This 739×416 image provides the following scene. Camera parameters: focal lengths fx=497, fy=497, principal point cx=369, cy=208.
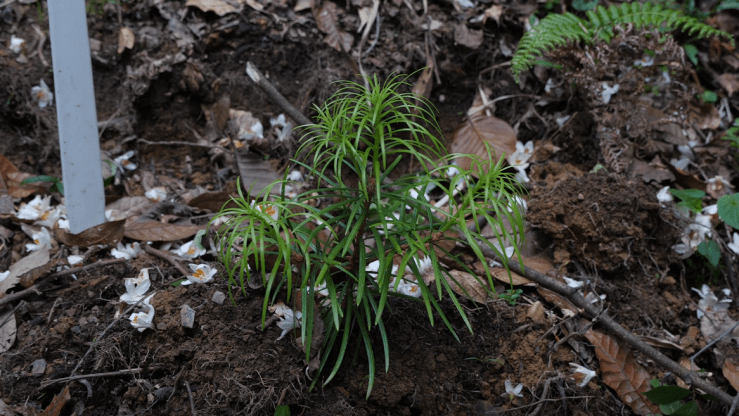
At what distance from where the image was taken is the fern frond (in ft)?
8.70

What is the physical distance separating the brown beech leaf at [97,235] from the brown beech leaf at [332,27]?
1.57 m

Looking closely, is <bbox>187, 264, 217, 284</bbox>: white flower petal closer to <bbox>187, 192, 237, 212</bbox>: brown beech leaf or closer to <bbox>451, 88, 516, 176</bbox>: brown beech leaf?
<bbox>187, 192, 237, 212</bbox>: brown beech leaf

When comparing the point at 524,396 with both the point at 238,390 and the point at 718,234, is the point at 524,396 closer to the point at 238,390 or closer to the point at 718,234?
the point at 238,390

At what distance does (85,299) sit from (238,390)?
30.4 inches

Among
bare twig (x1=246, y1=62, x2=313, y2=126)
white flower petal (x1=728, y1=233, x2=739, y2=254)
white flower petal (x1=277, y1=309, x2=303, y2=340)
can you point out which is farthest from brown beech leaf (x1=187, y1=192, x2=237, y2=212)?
white flower petal (x1=728, y1=233, x2=739, y2=254)

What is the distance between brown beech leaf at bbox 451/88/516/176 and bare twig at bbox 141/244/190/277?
1.49 m

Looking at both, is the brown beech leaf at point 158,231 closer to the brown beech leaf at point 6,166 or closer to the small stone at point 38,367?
the small stone at point 38,367

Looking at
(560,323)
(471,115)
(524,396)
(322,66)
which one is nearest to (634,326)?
(560,323)

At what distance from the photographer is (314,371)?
1.60 meters

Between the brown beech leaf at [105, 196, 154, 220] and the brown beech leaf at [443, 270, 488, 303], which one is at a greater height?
the brown beech leaf at [443, 270, 488, 303]

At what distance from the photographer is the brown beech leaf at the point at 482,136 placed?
2.70 m

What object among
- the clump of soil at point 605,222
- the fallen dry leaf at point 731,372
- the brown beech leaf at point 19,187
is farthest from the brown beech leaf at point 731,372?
the brown beech leaf at point 19,187

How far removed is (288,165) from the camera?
2.59 meters

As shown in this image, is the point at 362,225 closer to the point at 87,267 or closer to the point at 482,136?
the point at 87,267
